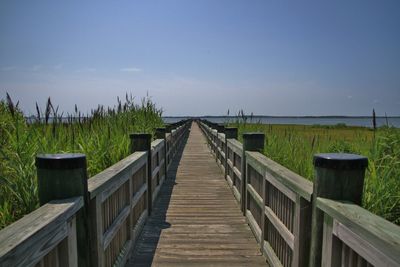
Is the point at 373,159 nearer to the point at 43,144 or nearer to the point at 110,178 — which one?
the point at 110,178

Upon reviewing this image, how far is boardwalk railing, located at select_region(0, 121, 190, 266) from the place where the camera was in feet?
4.58

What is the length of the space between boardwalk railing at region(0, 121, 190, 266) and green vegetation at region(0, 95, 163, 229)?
52 cm

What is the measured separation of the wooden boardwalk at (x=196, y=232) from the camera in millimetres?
3472

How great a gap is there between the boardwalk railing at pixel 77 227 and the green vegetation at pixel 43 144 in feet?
1.70

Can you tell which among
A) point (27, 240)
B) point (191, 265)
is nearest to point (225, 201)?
point (191, 265)

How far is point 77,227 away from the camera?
2146 mm

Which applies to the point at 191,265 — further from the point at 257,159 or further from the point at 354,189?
the point at 354,189

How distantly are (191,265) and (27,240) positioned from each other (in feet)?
7.45

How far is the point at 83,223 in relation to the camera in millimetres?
2180

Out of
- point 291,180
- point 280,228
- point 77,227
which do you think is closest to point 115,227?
point 77,227

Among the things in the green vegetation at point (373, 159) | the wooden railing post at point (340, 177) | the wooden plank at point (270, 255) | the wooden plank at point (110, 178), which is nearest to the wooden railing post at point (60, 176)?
the wooden plank at point (110, 178)

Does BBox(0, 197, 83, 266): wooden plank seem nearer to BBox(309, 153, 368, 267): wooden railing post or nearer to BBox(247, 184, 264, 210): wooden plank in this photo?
BBox(309, 153, 368, 267): wooden railing post

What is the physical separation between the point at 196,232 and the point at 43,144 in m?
2.31

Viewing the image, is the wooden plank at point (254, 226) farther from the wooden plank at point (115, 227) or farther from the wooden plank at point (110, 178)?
the wooden plank at point (110, 178)
